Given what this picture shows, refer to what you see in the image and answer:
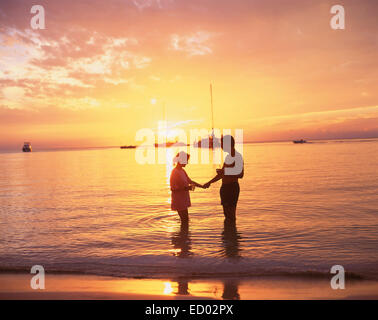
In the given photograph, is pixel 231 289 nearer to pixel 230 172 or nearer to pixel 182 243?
pixel 182 243

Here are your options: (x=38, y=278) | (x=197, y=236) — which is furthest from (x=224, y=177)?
(x=38, y=278)

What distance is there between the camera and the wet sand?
5.22m

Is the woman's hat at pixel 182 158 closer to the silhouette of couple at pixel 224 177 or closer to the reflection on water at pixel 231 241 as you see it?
the silhouette of couple at pixel 224 177

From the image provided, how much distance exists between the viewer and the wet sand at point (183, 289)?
5.22 m

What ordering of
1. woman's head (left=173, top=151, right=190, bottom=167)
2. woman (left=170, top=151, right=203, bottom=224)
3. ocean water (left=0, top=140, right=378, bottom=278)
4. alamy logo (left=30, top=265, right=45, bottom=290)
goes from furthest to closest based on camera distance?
woman (left=170, top=151, right=203, bottom=224)
woman's head (left=173, top=151, right=190, bottom=167)
ocean water (left=0, top=140, right=378, bottom=278)
alamy logo (left=30, top=265, right=45, bottom=290)

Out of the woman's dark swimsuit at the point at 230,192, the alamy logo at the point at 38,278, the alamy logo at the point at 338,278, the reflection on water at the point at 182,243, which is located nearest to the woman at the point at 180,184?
the reflection on water at the point at 182,243

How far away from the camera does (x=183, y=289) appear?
5562mm

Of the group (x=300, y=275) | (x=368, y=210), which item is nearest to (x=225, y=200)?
(x=300, y=275)

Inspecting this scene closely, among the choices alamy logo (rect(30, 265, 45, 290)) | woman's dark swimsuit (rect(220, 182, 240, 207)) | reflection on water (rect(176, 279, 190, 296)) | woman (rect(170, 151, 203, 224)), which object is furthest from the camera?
woman's dark swimsuit (rect(220, 182, 240, 207))

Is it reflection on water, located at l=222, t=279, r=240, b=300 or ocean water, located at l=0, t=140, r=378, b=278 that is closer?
reflection on water, located at l=222, t=279, r=240, b=300

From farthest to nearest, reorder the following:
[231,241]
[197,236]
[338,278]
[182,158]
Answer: [197,236]
[231,241]
[182,158]
[338,278]

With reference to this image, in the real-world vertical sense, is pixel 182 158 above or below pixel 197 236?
above

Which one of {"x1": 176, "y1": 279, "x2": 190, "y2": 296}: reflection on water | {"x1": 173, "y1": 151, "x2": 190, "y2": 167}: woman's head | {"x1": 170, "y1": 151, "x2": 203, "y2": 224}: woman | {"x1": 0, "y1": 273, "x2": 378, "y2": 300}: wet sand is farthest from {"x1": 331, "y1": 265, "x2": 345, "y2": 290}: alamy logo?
{"x1": 173, "y1": 151, "x2": 190, "y2": 167}: woman's head

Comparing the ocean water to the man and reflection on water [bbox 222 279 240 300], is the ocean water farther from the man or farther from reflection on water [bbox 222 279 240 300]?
the man
